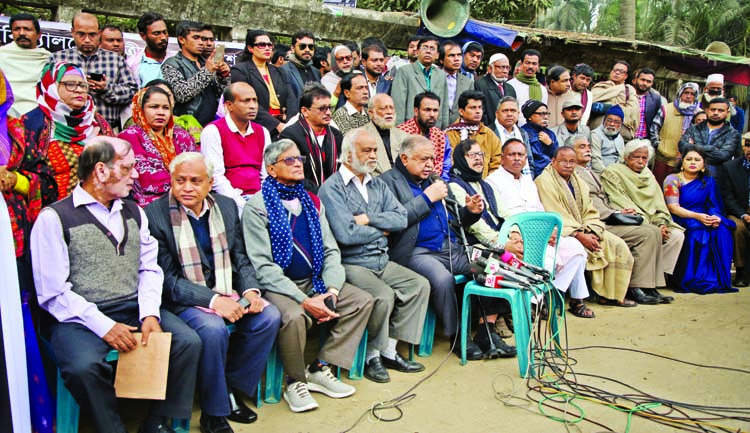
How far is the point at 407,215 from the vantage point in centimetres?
475

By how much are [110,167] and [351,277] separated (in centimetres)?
179

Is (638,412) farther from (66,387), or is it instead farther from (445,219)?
(66,387)

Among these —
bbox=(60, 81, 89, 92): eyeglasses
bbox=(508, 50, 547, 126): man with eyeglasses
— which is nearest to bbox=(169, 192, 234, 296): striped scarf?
bbox=(60, 81, 89, 92): eyeglasses

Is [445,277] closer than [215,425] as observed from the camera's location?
No

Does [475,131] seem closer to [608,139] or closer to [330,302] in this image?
[608,139]

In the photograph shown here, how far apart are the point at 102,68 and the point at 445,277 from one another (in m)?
3.18

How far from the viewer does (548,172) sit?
252 inches

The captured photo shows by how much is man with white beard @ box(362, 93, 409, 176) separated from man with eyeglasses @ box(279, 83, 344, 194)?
42cm

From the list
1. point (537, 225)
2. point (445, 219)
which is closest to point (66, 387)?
point (445, 219)

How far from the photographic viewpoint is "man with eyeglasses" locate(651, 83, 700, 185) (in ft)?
27.9

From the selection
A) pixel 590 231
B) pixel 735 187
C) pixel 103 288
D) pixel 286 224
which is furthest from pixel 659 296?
pixel 103 288

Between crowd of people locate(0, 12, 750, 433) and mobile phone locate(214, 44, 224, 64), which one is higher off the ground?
mobile phone locate(214, 44, 224, 64)

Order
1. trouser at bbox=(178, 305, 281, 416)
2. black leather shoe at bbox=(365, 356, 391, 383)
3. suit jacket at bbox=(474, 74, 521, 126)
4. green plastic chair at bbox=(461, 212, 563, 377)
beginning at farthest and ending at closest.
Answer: suit jacket at bbox=(474, 74, 521, 126) < green plastic chair at bbox=(461, 212, 563, 377) < black leather shoe at bbox=(365, 356, 391, 383) < trouser at bbox=(178, 305, 281, 416)

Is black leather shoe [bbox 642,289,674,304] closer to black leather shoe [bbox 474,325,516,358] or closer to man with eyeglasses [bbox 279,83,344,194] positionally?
black leather shoe [bbox 474,325,516,358]
